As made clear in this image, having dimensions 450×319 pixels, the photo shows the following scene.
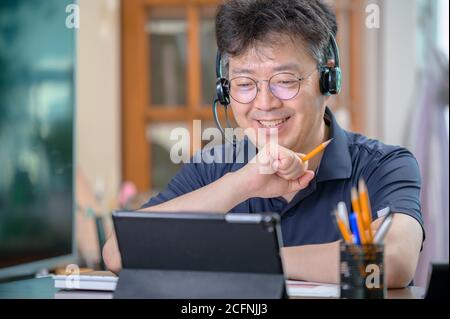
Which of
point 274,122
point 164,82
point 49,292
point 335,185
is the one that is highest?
point 164,82

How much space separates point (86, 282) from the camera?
1.05 metres

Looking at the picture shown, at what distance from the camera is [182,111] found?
3730 mm

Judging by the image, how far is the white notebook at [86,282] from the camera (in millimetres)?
1034

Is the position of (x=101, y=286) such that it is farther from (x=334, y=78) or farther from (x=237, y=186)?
(x=334, y=78)

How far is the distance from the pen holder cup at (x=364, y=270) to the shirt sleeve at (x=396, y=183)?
1.33ft

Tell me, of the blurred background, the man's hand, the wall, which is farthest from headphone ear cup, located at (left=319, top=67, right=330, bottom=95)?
the wall

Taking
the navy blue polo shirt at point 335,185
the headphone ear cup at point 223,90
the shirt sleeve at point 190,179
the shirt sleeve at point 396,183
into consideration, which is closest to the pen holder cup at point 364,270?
the shirt sleeve at point 396,183

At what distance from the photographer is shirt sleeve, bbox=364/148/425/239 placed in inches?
54.2

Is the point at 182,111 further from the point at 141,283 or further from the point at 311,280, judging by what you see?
the point at 141,283

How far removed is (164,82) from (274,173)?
252 cm

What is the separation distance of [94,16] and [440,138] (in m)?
1.53

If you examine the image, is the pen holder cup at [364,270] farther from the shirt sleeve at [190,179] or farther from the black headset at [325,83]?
the shirt sleeve at [190,179]

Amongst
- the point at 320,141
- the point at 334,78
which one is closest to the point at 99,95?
the point at 320,141

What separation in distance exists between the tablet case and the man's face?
583 mm
